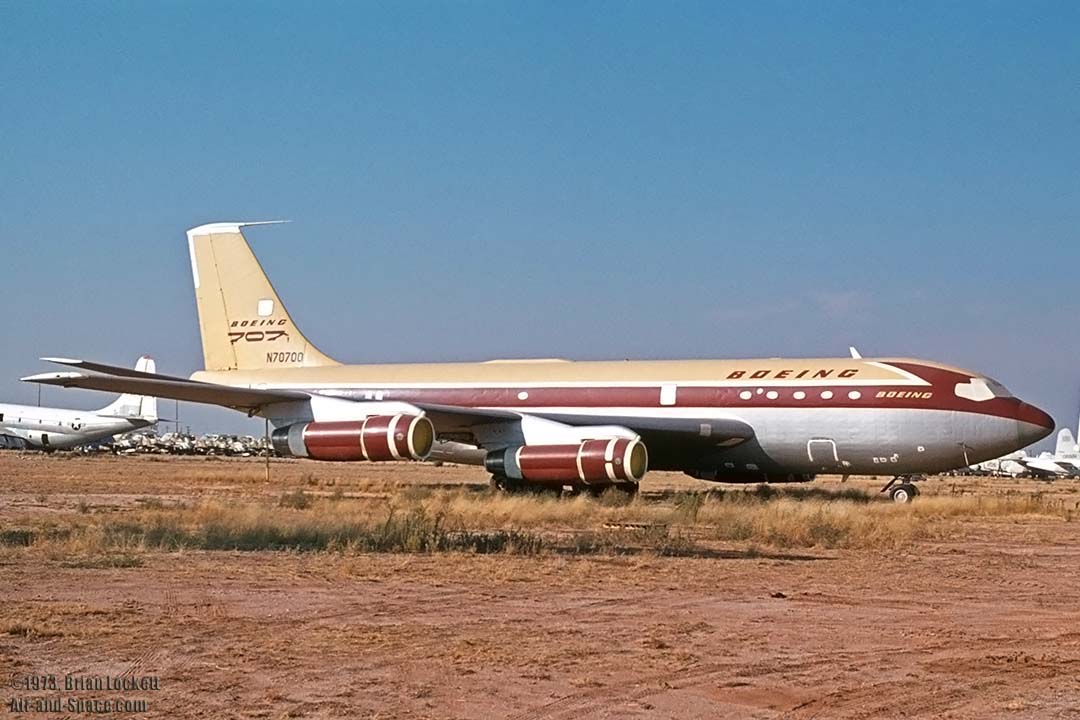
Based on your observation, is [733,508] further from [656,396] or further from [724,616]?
[724,616]

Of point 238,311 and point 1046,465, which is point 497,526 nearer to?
point 238,311

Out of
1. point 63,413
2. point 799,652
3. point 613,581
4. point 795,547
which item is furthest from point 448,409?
point 63,413

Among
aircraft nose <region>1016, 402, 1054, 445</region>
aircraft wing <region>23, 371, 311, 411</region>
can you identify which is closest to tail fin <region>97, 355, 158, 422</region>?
aircraft wing <region>23, 371, 311, 411</region>

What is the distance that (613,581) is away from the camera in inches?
579

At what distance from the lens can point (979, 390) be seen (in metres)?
30.0

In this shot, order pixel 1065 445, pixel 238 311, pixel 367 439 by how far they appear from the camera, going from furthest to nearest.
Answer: pixel 1065 445, pixel 238 311, pixel 367 439

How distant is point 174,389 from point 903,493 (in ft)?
55.4

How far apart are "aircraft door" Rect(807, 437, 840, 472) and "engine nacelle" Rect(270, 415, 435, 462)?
10143mm

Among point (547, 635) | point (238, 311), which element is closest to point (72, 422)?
point (238, 311)

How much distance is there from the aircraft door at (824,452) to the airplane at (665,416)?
0.09 ft

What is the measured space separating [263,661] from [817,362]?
24.0 m

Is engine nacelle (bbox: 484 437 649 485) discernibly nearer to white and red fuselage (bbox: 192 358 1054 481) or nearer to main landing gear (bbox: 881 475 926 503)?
white and red fuselage (bbox: 192 358 1054 481)

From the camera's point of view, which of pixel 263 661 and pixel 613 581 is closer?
pixel 263 661

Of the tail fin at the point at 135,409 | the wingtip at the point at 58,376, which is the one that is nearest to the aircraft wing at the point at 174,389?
the wingtip at the point at 58,376
